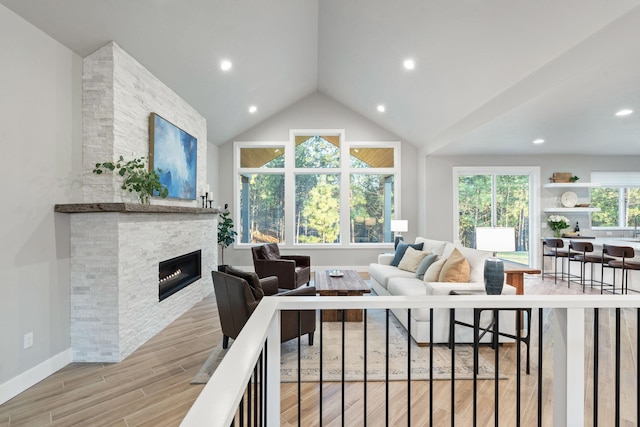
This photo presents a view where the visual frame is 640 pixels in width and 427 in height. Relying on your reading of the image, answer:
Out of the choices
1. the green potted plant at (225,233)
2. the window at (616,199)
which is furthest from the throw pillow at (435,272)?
the window at (616,199)

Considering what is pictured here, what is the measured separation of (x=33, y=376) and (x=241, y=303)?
162 cm

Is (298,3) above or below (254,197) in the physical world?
above

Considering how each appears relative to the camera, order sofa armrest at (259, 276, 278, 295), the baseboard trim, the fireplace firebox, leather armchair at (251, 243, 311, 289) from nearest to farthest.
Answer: the baseboard trim
sofa armrest at (259, 276, 278, 295)
the fireplace firebox
leather armchair at (251, 243, 311, 289)

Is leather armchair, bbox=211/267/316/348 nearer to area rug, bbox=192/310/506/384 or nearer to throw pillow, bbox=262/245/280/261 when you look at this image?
area rug, bbox=192/310/506/384

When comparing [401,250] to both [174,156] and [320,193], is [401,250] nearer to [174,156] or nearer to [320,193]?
[320,193]

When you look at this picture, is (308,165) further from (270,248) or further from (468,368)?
(468,368)

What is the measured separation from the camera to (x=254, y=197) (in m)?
6.80

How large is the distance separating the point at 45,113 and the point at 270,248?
3.35 meters

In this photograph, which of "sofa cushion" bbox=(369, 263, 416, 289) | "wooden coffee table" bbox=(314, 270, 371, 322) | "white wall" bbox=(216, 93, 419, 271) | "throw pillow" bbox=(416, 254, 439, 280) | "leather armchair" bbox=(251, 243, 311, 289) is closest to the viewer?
"wooden coffee table" bbox=(314, 270, 371, 322)

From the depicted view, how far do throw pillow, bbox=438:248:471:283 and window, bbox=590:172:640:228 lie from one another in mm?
5524

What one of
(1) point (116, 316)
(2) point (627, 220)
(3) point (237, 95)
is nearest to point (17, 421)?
(1) point (116, 316)

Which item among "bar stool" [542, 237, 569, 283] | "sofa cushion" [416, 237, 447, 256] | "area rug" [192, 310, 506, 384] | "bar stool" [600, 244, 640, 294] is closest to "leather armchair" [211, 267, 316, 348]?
"area rug" [192, 310, 506, 384]

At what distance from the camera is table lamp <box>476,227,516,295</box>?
99.3 inches

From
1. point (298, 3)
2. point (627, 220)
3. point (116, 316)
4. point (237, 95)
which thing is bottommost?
point (116, 316)
